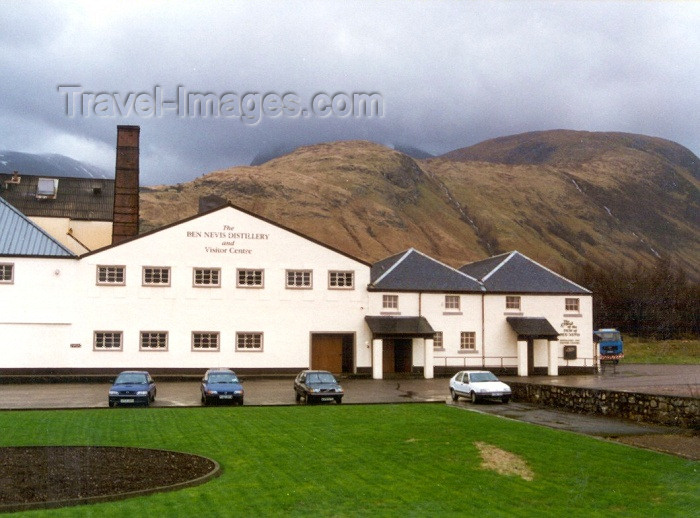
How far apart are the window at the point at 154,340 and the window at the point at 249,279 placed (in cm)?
539

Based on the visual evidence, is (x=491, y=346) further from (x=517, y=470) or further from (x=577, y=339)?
(x=517, y=470)

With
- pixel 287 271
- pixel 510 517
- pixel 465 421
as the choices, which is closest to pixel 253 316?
pixel 287 271

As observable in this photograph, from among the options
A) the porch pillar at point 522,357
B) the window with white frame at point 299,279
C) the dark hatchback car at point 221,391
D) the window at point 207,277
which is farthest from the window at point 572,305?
the dark hatchback car at point 221,391

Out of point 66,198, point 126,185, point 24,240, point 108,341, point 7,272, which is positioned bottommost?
point 108,341

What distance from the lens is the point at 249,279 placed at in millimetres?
48281

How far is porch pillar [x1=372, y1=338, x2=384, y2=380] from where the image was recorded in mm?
48237

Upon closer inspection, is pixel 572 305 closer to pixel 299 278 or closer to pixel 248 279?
pixel 299 278

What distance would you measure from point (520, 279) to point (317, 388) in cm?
2537

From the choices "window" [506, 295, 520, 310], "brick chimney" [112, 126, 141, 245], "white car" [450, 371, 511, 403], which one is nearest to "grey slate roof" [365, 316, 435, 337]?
"window" [506, 295, 520, 310]

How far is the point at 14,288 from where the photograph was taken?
147 ft

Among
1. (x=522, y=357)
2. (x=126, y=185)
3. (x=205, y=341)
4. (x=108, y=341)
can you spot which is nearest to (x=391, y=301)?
(x=522, y=357)

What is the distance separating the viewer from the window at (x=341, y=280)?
162ft

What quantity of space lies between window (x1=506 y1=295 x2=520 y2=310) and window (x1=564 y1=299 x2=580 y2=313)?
339cm

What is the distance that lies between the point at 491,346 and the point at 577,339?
624cm
